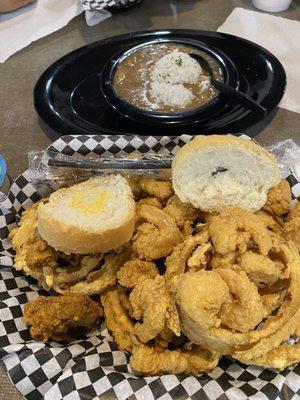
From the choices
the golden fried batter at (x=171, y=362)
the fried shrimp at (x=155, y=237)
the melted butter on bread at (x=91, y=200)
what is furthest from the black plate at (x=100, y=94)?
the golden fried batter at (x=171, y=362)

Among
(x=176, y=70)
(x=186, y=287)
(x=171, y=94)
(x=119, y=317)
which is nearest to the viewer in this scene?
(x=186, y=287)

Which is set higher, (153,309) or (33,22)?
(33,22)

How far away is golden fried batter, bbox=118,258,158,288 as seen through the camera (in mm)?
1315

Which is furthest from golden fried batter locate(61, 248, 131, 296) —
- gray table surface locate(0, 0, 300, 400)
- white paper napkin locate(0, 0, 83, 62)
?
white paper napkin locate(0, 0, 83, 62)

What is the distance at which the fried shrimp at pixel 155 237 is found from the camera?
1328 millimetres

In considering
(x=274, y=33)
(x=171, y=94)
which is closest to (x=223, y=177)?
(x=171, y=94)

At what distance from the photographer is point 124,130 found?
76.6 inches

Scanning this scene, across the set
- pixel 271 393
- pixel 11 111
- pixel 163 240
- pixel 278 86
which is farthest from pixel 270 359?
pixel 11 111

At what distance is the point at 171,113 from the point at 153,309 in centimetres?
102

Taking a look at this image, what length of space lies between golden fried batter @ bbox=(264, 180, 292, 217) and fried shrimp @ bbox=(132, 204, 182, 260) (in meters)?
0.34

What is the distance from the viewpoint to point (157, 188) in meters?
1.53

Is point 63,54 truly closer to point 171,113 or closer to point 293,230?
point 171,113

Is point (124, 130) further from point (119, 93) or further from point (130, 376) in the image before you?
point (130, 376)

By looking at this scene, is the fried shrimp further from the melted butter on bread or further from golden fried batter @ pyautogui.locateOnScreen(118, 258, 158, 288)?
the melted butter on bread
